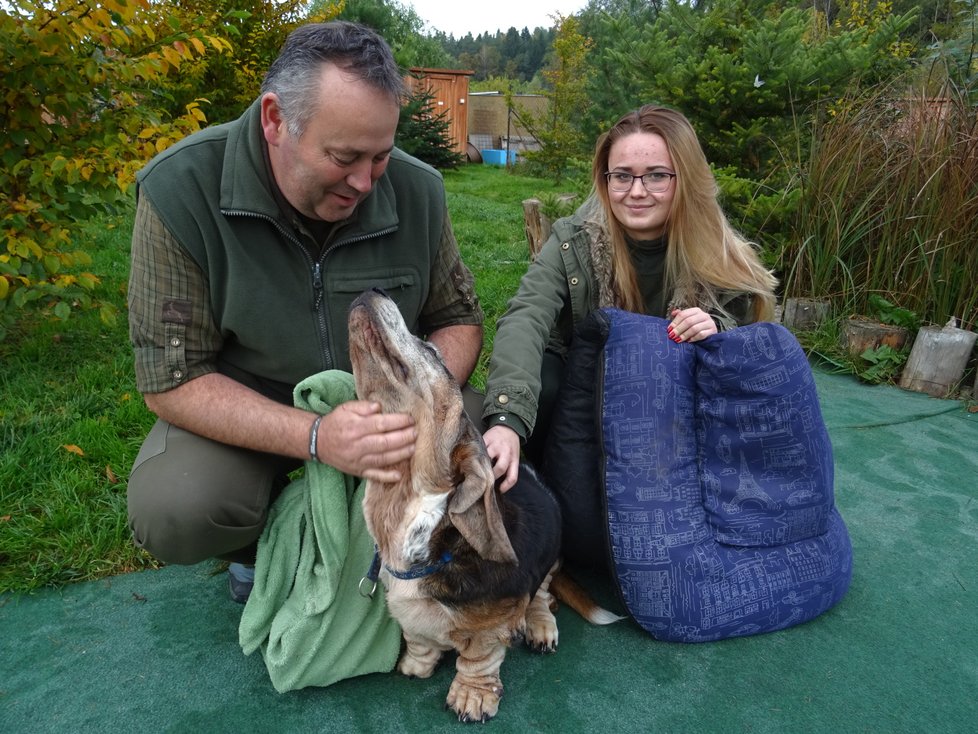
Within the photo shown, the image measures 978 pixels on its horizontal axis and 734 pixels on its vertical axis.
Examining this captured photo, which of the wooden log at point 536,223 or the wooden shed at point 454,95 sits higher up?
the wooden shed at point 454,95

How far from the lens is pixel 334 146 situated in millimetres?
2355

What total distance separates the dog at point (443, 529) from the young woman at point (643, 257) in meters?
0.62

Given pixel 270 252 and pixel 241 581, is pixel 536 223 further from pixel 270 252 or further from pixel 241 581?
pixel 241 581

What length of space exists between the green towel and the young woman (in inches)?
33.1

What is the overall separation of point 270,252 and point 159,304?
0.46 m

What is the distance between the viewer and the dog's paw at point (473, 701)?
245 centimetres

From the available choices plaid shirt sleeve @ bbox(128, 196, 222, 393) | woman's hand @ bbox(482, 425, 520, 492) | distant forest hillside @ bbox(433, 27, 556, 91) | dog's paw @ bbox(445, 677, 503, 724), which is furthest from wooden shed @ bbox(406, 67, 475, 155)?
distant forest hillside @ bbox(433, 27, 556, 91)

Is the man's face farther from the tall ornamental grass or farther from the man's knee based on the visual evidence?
the tall ornamental grass

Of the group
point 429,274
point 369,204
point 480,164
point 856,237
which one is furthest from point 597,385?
point 480,164

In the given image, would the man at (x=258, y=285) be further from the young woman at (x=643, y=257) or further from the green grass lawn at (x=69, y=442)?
the green grass lawn at (x=69, y=442)

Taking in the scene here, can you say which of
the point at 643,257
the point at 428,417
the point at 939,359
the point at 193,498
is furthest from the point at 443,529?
the point at 939,359

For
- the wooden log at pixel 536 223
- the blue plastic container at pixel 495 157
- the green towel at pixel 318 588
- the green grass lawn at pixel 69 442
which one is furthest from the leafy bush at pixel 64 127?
the blue plastic container at pixel 495 157

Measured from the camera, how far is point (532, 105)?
104 feet

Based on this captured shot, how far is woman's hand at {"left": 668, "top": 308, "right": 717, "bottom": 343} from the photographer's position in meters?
2.99
